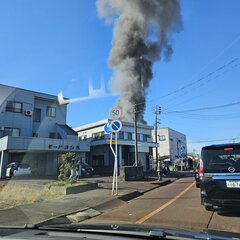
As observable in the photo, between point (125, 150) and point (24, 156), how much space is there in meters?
17.4

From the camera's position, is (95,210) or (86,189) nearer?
(95,210)

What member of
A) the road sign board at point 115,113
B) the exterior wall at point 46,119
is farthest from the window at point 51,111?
the road sign board at point 115,113

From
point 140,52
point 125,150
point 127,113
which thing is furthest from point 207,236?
point 125,150

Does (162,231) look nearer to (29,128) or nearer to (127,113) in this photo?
(29,128)

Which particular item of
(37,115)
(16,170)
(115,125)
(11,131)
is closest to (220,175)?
(115,125)

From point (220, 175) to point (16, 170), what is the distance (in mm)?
26658

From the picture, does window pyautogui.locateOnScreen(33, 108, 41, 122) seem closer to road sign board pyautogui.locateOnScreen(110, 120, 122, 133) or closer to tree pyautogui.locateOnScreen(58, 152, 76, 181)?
tree pyautogui.locateOnScreen(58, 152, 76, 181)

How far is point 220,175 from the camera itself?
8984mm

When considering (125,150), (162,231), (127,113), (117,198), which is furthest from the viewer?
(125,150)

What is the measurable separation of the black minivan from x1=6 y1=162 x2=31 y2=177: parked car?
2593 cm

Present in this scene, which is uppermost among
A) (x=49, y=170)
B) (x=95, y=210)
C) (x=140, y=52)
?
(x=140, y=52)

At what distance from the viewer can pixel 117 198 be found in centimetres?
1417

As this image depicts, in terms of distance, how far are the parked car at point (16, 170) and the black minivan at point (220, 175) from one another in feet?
85.1

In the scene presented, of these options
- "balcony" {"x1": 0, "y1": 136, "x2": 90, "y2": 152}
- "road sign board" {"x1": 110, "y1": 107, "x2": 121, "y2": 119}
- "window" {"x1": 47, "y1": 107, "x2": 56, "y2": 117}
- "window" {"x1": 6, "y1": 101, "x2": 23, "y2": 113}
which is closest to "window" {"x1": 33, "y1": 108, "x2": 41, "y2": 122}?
"window" {"x1": 47, "y1": 107, "x2": 56, "y2": 117}
